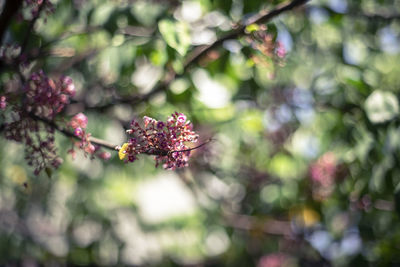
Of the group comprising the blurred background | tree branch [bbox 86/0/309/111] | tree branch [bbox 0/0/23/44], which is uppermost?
tree branch [bbox 0/0/23/44]

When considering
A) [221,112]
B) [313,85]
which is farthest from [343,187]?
[221,112]

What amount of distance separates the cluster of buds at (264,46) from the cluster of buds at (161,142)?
0.65 meters

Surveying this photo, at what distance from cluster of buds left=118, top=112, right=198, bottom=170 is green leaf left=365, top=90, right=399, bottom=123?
123 centimetres

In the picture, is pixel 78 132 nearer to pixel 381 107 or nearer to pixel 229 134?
pixel 381 107

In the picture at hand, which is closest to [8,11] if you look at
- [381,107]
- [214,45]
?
[214,45]

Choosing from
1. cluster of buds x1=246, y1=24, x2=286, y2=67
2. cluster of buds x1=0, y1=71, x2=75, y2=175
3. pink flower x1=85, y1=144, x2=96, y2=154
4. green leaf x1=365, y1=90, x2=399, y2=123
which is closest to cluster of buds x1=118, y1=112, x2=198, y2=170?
pink flower x1=85, y1=144, x2=96, y2=154

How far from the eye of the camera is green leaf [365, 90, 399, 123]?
2053 mm

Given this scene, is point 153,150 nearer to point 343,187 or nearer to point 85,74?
point 85,74

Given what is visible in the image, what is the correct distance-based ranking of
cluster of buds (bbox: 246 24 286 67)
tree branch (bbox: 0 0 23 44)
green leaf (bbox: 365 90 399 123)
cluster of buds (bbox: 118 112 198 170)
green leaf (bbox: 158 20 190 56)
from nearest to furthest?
cluster of buds (bbox: 118 112 198 170) < tree branch (bbox: 0 0 23 44) < green leaf (bbox: 158 20 190 56) < cluster of buds (bbox: 246 24 286 67) < green leaf (bbox: 365 90 399 123)

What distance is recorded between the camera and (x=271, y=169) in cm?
361

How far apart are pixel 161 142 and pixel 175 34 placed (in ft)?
2.10

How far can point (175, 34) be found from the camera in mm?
1646

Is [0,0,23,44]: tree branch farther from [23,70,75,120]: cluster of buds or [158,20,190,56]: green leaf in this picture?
[158,20,190,56]: green leaf

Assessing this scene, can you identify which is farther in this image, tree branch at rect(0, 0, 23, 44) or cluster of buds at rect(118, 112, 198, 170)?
tree branch at rect(0, 0, 23, 44)
